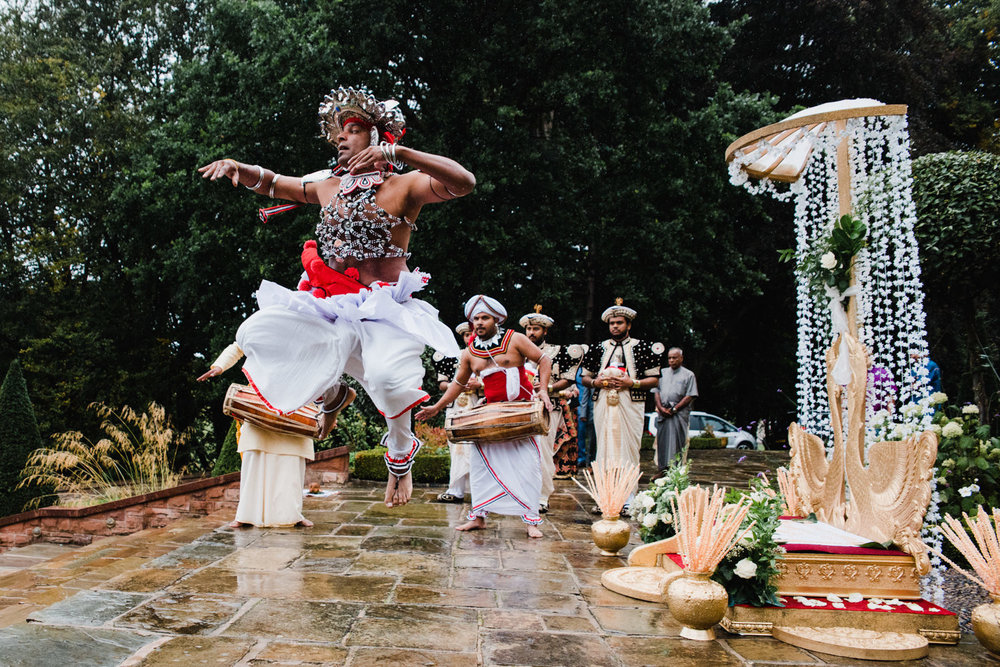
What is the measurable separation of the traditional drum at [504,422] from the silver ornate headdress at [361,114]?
121 inches

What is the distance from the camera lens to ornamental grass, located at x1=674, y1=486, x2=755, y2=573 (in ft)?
12.6

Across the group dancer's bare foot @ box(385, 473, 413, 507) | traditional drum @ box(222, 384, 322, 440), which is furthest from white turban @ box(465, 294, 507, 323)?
dancer's bare foot @ box(385, 473, 413, 507)

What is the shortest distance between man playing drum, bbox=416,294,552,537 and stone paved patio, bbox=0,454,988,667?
0.42m

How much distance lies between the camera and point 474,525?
6855mm

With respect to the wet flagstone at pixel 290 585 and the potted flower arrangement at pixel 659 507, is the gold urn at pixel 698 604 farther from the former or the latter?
the wet flagstone at pixel 290 585

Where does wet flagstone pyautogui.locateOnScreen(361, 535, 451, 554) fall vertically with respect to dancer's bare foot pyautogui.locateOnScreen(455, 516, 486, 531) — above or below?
below

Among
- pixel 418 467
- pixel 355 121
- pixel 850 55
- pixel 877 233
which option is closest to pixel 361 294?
pixel 355 121

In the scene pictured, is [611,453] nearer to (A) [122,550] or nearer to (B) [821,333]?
(B) [821,333]

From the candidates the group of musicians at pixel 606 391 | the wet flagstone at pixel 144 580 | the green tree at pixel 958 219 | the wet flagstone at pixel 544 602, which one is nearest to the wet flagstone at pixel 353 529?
the group of musicians at pixel 606 391

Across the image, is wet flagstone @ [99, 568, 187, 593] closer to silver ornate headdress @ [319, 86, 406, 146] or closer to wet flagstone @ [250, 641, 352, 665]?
wet flagstone @ [250, 641, 352, 665]

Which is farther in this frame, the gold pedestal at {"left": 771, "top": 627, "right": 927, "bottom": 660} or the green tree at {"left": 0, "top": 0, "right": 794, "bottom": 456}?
the green tree at {"left": 0, "top": 0, "right": 794, "bottom": 456}

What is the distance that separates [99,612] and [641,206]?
39.5ft

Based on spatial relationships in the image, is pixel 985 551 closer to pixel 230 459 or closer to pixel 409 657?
pixel 409 657

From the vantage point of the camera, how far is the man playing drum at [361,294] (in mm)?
3811
